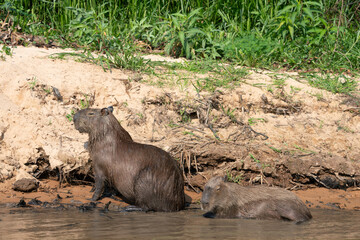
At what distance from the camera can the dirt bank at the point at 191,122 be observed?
6250 mm

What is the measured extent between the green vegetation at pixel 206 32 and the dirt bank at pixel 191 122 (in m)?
0.28

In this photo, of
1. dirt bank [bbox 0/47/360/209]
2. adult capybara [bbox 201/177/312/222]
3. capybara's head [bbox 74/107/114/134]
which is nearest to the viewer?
adult capybara [bbox 201/177/312/222]

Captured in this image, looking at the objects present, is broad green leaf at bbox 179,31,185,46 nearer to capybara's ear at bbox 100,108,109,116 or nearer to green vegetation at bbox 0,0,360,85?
green vegetation at bbox 0,0,360,85

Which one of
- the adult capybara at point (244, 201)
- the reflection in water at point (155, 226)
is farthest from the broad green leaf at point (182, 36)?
the reflection in water at point (155, 226)

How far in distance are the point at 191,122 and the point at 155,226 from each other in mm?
2623

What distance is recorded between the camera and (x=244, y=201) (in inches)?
221

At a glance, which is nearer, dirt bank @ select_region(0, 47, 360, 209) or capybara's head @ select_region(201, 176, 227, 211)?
capybara's head @ select_region(201, 176, 227, 211)

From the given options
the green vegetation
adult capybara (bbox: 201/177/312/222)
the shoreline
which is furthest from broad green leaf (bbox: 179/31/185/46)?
adult capybara (bbox: 201/177/312/222)

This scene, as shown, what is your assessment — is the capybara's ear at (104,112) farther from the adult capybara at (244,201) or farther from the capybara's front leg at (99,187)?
the adult capybara at (244,201)

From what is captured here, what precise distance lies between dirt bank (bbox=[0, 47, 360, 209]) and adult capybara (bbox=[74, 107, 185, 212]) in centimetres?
42

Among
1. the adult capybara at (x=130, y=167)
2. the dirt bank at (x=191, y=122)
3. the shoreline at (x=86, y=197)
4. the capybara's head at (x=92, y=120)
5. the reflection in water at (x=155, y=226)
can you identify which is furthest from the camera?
the dirt bank at (x=191, y=122)

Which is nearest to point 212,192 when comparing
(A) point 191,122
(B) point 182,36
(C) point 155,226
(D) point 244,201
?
(D) point 244,201

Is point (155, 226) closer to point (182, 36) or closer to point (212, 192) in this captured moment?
point (212, 192)

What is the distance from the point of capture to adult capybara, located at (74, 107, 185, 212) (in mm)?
5543
